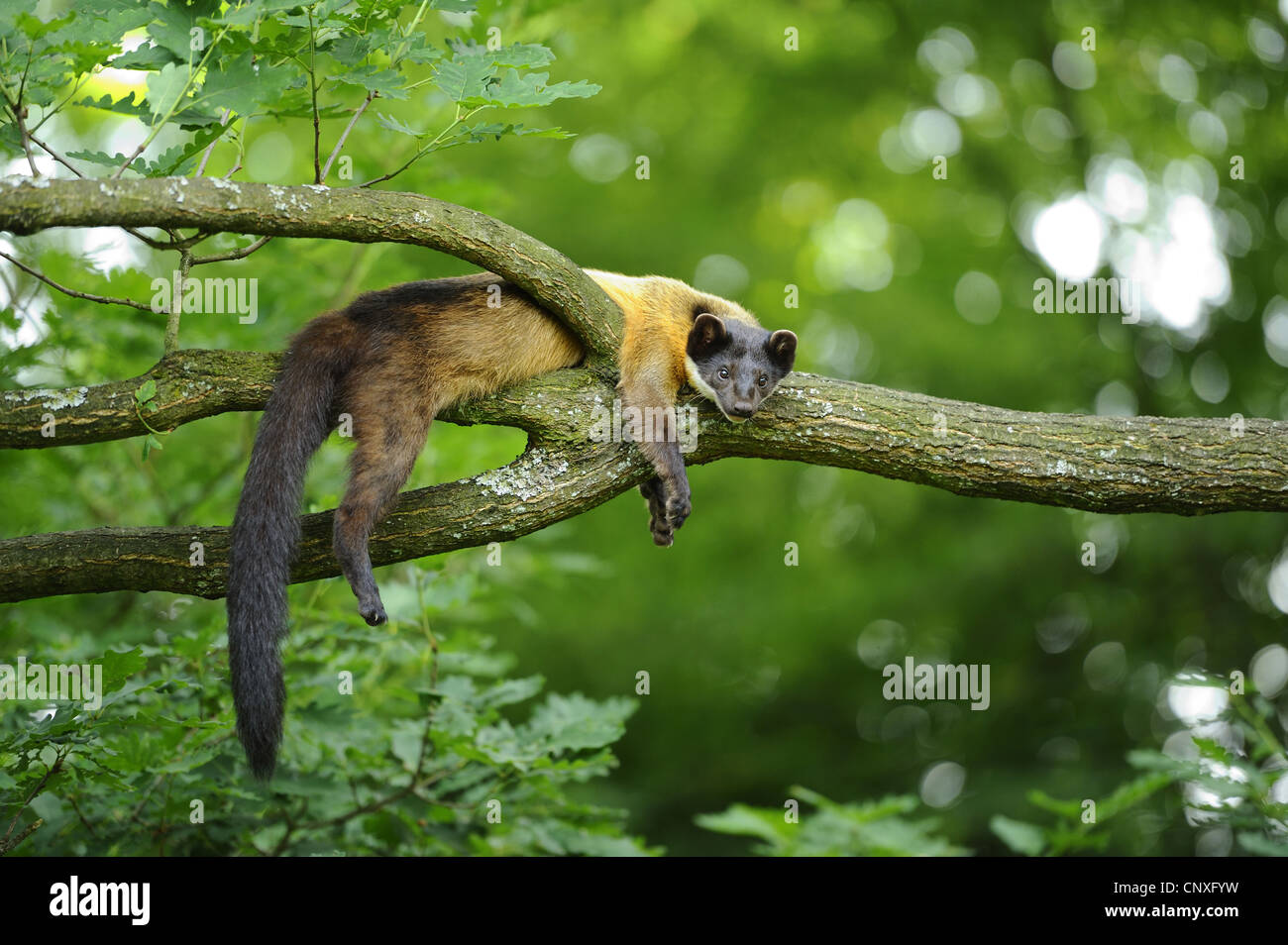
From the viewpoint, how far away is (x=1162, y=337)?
13133 millimetres

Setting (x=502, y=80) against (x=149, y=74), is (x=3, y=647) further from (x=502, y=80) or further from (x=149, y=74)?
(x=502, y=80)

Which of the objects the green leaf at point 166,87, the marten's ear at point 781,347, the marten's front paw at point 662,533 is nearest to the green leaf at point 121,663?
the green leaf at point 166,87

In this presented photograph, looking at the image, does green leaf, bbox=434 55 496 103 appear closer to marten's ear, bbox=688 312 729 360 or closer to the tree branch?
the tree branch

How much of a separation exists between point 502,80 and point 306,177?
13.0 ft

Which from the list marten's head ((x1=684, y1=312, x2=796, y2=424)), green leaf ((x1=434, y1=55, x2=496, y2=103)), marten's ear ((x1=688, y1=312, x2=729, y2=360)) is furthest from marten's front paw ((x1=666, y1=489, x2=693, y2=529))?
green leaf ((x1=434, y1=55, x2=496, y2=103))

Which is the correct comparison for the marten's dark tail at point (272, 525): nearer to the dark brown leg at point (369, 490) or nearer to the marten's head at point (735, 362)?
the dark brown leg at point (369, 490)

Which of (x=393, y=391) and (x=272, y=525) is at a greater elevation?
(x=393, y=391)

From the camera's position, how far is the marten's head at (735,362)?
5.72 m

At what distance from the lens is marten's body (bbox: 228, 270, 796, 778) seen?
4777mm

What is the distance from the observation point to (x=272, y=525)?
491 centimetres

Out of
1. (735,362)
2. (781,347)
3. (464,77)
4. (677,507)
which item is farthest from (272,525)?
(781,347)

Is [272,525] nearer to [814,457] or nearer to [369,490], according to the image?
[369,490]

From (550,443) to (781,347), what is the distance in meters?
1.63

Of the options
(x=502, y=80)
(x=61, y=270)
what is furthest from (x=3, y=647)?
(x=502, y=80)
